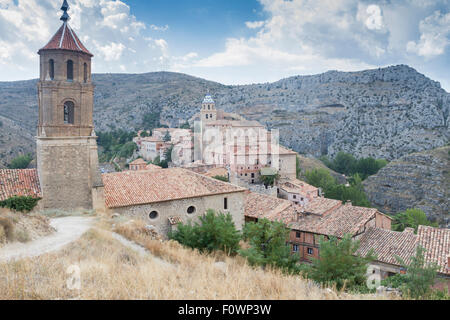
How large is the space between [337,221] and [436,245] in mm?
7295

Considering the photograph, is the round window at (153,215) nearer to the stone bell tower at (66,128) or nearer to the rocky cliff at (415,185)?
the stone bell tower at (66,128)

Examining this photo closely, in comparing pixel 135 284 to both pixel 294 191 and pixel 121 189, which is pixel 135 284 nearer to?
pixel 121 189

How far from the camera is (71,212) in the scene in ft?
50.1

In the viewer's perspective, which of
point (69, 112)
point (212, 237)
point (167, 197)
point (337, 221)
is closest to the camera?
point (212, 237)

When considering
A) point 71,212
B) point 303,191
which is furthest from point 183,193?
point 303,191

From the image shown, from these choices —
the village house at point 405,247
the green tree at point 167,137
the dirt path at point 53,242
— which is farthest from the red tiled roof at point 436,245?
the green tree at point 167,137

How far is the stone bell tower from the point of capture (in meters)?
15.7

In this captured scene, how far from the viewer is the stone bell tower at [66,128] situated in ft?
51.6

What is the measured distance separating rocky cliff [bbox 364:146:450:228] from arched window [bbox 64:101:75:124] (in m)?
49.2

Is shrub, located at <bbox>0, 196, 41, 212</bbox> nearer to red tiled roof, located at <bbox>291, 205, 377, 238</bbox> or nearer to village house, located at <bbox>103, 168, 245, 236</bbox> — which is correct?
village house, located at <bbox>103, 168, 245, 236</bbox>

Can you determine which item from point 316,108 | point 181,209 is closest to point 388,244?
point 181,209

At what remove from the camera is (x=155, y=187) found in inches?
734
